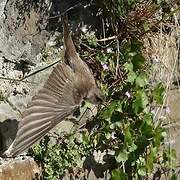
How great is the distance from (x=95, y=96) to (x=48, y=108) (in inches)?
13.0

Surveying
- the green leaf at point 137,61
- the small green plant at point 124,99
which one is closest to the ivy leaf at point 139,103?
the small green plant at point 124,99

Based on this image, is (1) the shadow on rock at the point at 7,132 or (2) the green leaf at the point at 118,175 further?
(2) the green leaf at the point at 118,175

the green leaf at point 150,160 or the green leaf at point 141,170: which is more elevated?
the green leaf at point 150,160

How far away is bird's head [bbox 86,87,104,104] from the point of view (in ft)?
7.39

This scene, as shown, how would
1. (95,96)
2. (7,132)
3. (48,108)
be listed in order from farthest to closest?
1. (95,96)
2. (7,132)
3. (48,108)

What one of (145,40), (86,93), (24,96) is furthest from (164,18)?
(24,96)

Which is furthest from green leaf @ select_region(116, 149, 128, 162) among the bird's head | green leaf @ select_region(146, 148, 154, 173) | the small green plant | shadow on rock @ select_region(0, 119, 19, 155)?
shadow on rock @ select_region(0, 119, 19, 155)

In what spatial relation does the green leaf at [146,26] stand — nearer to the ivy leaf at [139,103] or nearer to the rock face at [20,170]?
the ivy leaf at [139,103]

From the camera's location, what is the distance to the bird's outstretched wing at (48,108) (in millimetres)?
1902

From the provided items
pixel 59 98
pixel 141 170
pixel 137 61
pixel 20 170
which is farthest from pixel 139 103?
pixel 20 170

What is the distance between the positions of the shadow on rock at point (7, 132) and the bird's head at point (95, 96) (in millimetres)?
301

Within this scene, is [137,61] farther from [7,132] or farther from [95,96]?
[7,132]

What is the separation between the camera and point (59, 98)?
2.07 metres

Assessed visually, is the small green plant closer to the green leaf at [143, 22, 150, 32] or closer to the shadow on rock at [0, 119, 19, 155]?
the green leaf at [143, 22, 150, 32]
